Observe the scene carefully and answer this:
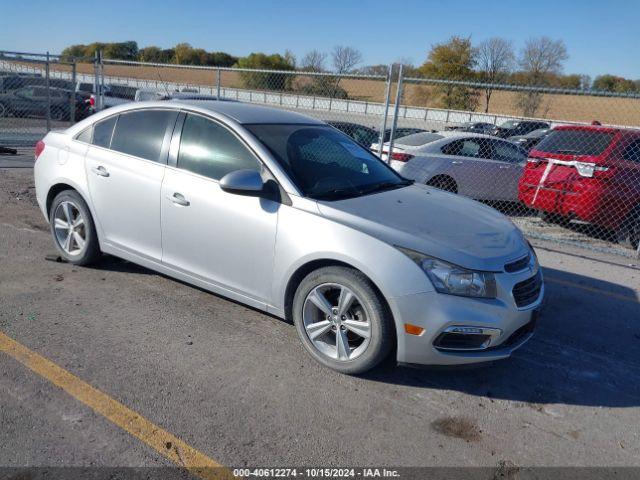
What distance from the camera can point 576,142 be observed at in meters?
7.62

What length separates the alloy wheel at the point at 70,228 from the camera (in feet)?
16.4

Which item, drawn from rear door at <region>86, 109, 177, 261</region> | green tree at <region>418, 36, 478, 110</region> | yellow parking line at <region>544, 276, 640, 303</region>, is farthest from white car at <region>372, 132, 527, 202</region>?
green tree at <region>418, 36, 478, 110</region>

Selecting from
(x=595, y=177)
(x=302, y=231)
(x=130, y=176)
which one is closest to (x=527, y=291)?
(x=302, y=231)

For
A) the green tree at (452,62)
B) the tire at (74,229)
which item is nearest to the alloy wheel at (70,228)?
the tire at (74,229)

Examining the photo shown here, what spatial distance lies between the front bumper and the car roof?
197 centimetres

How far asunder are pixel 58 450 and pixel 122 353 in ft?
3.31

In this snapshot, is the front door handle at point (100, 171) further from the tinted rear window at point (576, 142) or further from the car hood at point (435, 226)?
the tinted rear window at point (576, 142)

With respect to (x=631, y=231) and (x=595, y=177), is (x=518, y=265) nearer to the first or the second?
(x=595, y=177)

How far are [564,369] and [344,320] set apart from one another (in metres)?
1.70

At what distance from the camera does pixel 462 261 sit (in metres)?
3.27

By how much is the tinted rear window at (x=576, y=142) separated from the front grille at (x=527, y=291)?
4.46 metres

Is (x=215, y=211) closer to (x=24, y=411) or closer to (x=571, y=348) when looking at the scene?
(x=24, y=411)

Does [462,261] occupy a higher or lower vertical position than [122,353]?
higher

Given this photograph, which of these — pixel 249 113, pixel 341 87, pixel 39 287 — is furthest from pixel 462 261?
pixel 341 87
